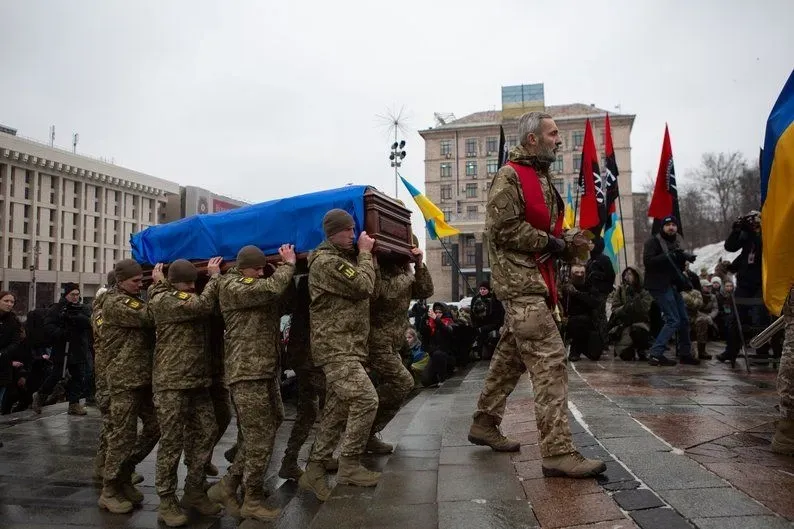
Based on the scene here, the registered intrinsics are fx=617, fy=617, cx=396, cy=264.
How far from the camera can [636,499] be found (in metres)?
2.87

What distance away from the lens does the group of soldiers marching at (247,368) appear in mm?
4371

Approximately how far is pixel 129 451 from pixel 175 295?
1.35 meters

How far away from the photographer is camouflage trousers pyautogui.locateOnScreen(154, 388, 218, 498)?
14.8 ft

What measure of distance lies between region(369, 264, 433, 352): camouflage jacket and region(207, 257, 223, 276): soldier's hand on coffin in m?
1.29

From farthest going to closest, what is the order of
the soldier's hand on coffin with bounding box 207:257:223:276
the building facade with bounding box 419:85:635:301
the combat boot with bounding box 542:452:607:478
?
the building facade with bounding box 419:85:635:301, the soldier's hand on coffin with bounding box 207:257:223:276, the combat boot with bounding box 542:452:607:478

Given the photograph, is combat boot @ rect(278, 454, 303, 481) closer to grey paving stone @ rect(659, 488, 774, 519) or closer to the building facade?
grey paving stone @ rect(659, 488, 774, 519)

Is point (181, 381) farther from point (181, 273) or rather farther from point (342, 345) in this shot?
point (342, 345)

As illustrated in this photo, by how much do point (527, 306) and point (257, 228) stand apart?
2502 millimetres

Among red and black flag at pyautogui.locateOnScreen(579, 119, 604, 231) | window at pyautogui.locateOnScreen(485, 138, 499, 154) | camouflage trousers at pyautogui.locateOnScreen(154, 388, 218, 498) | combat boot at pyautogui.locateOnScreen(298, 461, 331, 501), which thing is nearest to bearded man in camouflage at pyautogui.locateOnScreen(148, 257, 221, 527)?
camouflage trousers at pyautogui.locateOnScreen(154, 388, 218, 498)

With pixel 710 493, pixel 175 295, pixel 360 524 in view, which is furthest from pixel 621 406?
pixel 175 295

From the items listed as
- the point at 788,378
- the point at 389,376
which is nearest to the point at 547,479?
the point at 788,378

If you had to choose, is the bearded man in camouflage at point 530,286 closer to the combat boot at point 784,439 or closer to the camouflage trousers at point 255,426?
the combat boot at point 784,439

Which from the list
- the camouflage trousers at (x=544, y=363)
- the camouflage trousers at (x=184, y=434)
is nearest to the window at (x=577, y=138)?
the camouflage trousers at (x=184, y=434)

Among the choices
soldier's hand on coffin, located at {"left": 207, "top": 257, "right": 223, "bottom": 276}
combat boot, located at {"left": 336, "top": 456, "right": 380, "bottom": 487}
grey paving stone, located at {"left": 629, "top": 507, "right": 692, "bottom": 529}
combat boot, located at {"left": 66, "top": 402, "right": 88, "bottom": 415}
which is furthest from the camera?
combat boot, located at {"left": 66, "top": 402, "right": 88, "bottom": 415}
